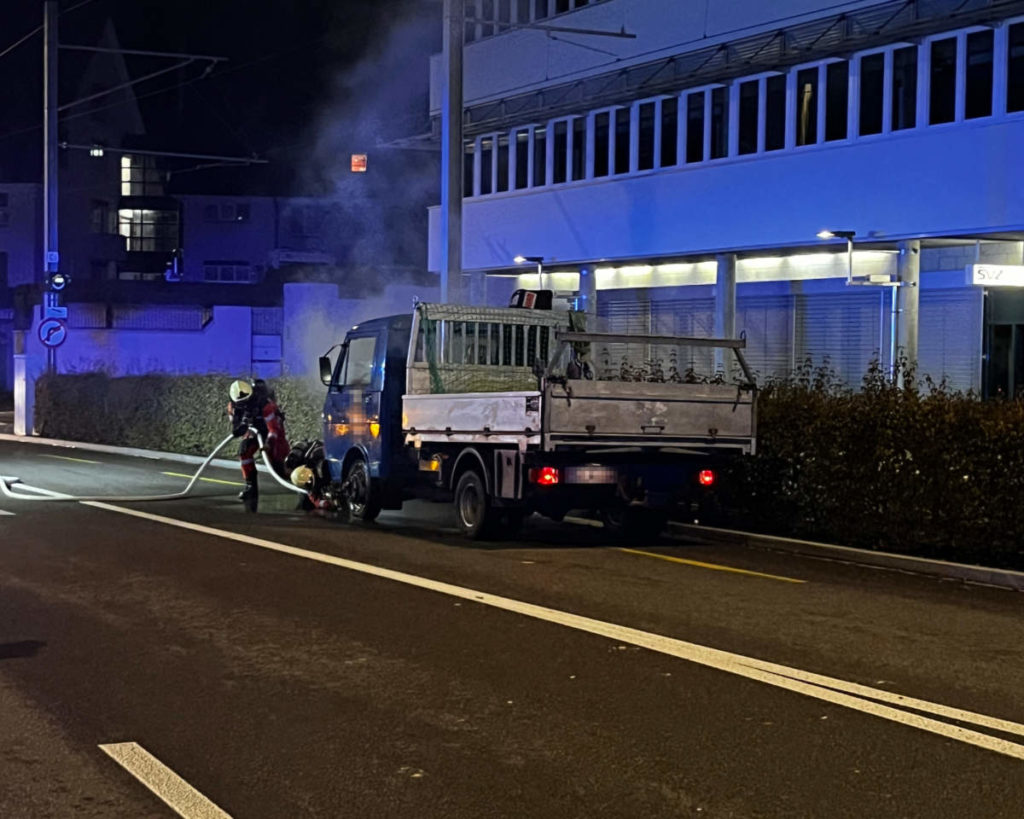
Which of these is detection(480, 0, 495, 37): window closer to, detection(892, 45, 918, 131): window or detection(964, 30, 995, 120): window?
detection(892, 45, 918, 131): window

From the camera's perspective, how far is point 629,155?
90.7ft

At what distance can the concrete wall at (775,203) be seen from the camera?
20.9 metres

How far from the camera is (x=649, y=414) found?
503 inches

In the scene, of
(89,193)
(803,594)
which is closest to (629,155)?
(803,594)

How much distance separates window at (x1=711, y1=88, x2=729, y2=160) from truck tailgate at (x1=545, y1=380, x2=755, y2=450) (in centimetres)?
1315

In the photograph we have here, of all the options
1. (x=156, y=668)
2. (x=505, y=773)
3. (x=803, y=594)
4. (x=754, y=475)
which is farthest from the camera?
(x=754, y=475)

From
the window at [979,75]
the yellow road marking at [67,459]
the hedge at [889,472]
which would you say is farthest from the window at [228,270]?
the hedge at [889,472]

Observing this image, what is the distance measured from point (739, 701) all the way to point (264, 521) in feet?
29.6

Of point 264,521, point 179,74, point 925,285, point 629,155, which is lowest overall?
point 264,521

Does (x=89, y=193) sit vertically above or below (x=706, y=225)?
above

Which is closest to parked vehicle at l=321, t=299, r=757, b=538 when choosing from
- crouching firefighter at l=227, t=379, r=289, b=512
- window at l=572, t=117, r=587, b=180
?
crouching firefighter at l=227, t=379, r=289, b=512

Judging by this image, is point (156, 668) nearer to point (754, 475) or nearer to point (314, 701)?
point (314, 701)

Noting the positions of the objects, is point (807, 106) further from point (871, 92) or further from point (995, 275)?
point (995, 275)

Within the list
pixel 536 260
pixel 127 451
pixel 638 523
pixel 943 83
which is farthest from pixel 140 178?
pixel 638 523
